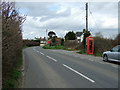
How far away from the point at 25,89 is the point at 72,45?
3466 cm

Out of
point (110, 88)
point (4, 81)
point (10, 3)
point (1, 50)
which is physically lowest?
point (110, 88)

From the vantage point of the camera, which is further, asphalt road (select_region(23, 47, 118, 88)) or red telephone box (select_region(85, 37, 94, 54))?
red telephone box (select_region(85, 37, 94, 54))

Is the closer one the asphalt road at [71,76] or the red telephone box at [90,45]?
the asphalt road at [71,76]

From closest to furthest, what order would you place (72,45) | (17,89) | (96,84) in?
(17,89)
(96,84)
(72,45)

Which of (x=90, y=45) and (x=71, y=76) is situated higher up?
(x=90, y=45)

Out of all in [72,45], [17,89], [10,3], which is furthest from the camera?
[72,45]

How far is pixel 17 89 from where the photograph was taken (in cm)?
508

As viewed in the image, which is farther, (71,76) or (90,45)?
(90,45)

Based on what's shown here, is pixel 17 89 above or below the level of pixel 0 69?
below

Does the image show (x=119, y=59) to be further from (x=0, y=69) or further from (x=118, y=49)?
(x=0, y=69)

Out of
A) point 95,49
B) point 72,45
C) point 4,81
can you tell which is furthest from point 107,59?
point 72,45

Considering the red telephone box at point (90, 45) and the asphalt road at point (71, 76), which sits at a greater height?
the red telephone box at point (90, 45)

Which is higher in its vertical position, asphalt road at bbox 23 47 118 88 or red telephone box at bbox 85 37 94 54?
red telephone box at bbox 85 37 94 54

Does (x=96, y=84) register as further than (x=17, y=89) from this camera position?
Yes
